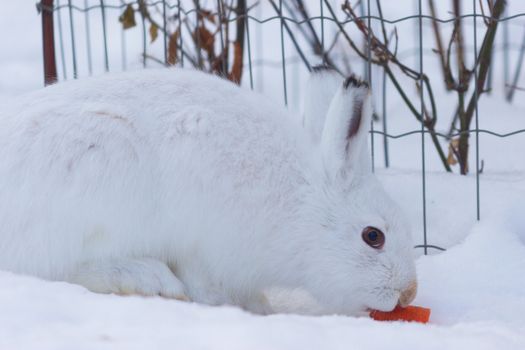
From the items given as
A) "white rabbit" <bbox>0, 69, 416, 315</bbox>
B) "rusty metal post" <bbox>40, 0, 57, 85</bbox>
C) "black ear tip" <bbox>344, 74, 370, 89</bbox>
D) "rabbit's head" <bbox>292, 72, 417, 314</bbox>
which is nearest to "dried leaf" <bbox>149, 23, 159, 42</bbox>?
"rusty metal post" <bbox>40, 0, 57, 85</bbox>

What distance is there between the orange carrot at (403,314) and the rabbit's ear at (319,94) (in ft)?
1.83

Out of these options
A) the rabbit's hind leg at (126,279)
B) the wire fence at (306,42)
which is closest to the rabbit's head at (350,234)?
the rabbit's hind leg at (126,279)

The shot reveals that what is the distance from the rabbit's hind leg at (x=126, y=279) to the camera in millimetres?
2324

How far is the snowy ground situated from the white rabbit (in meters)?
0.20

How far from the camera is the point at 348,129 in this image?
8.18 feet

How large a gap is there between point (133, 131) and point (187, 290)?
47 centimetres

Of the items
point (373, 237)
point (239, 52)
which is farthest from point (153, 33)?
point (373, 237)

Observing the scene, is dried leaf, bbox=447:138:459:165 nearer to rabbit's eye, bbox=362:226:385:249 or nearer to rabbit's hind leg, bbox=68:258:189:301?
rabbit's eye, bbox=362:226:385:249

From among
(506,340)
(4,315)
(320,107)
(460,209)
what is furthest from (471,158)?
(4,315)

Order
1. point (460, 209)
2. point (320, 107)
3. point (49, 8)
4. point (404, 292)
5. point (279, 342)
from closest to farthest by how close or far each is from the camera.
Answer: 1. point (279, 342)
2. point (404, 292)
3. point (320, 107)
4. point (460, 209)
5. point (49, 8)

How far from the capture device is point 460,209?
3.48 metres

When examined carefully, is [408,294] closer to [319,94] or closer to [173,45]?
[319,94]

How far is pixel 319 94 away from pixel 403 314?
2.32 feet

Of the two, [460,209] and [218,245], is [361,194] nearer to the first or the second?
[218,245]
